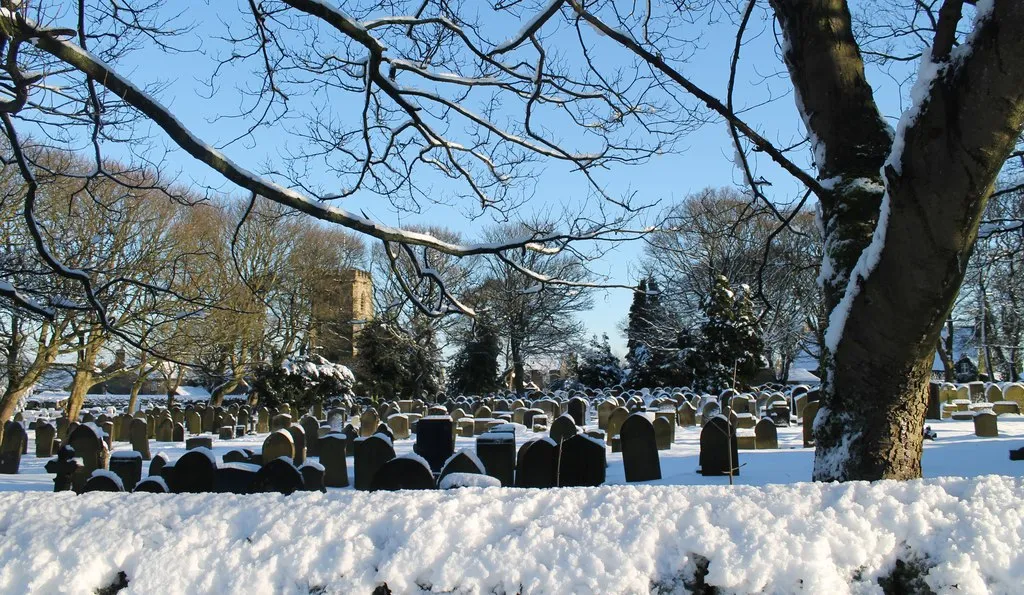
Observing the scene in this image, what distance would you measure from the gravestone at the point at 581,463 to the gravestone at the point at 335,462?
403 centimetres

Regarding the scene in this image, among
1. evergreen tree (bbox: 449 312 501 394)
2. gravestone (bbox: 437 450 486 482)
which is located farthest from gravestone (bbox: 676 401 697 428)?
evergreen tree (bbox: 449 312 501 394)

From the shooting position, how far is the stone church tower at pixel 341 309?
29.6 m

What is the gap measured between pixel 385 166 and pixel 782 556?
615 cm

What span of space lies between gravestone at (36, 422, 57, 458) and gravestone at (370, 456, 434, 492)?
44.6 feet

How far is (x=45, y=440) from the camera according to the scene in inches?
626

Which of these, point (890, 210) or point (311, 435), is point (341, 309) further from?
point (890, 210)

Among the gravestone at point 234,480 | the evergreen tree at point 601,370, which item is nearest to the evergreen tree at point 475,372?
the evergreen tree at point 601,370

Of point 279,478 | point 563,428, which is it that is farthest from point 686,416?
point 279,478

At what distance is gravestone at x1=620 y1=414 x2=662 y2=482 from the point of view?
9414mm

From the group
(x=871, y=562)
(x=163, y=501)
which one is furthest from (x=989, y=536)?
(x=163, y=501)

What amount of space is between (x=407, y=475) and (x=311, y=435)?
976 centimetres

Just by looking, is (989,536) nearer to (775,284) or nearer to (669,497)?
(669,497)

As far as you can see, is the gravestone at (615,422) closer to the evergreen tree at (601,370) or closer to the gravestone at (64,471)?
the gravestone at (64,471)

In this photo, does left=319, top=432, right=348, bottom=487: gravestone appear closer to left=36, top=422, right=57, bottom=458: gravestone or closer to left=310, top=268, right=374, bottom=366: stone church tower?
left=36, top=422, right=57, bottom=458: gravestone
